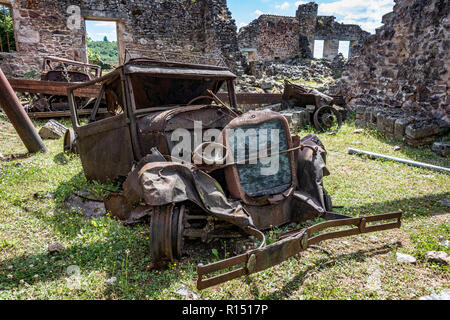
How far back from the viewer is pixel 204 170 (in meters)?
2.87

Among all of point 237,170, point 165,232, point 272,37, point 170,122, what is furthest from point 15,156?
point 272,37

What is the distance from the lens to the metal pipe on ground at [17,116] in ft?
17.4

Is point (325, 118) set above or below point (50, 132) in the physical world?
above

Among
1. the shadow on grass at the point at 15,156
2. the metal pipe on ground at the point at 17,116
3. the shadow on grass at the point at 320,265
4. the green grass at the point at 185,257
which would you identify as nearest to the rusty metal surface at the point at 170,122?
the green grass at the point at 185,257

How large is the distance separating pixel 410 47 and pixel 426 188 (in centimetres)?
548

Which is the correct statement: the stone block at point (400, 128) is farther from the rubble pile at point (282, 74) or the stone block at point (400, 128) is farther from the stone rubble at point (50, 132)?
the stone rubble at point (50, 132)

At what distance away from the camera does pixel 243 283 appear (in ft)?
7.68

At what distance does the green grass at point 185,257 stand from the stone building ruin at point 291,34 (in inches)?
746

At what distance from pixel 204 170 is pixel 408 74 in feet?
25.3

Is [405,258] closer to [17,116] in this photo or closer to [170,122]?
[170,122]

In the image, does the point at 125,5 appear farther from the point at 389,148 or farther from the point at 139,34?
the point at 389,148

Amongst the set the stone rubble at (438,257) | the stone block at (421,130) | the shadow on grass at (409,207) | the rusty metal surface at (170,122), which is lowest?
the shadow on grass at (409,207)
